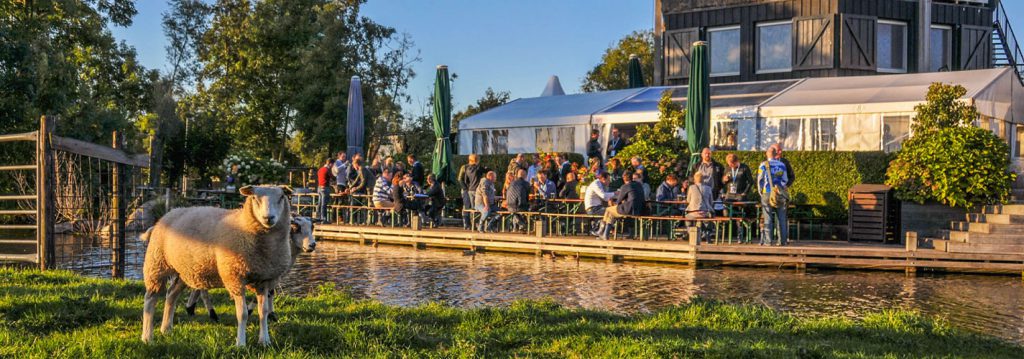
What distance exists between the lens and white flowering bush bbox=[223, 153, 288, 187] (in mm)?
28109

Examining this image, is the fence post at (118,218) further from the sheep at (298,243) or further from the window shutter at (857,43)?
the window shutter at (857,43)

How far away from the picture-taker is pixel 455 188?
26.5 m

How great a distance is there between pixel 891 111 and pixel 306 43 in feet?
84.2

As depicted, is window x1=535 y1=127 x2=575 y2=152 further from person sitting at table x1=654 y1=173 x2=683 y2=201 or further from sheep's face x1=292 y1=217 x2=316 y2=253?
sheep's face x1=292 y1=217 x2=316 y2=253

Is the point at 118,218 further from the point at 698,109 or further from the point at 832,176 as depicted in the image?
the point at 832,176

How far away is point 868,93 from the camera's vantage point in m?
25.8

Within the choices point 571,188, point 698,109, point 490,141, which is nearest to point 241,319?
point 571,188

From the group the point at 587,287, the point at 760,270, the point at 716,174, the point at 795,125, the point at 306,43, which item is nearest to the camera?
the point at 587,287

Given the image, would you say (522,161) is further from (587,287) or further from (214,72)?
(214,72)

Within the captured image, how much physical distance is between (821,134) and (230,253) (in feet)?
69.9

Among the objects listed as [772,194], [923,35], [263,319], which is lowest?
[263,319]

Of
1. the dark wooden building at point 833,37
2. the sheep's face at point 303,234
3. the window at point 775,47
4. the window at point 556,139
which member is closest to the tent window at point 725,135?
the window at point 556,139

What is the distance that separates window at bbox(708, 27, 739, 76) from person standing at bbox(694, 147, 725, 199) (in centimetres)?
1445

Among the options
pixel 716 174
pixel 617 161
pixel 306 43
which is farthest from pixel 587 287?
pixel 306 43
